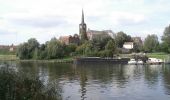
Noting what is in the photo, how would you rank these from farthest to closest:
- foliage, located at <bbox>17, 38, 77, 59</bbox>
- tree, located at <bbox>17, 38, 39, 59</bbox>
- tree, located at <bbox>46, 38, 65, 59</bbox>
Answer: tree, located at <bbox>17, 38, 39, 59</bbox> < foliage, located at <bbox>17, 38, 77, 59</bbox> < tree, located at <bbox>46, 38, 65, 59</bbox>

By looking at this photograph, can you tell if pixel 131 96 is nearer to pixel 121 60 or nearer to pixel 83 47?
pixel 121 60

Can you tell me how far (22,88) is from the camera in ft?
93.7

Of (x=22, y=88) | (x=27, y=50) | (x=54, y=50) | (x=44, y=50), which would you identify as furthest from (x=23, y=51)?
(x=22, y=88)

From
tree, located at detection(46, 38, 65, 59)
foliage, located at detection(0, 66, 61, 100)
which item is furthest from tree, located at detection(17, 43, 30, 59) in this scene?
foliage, located at detection(0, 66, 61, 100)

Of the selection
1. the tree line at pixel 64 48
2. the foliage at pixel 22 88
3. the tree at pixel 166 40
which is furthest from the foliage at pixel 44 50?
the foliage at pixel 22 88

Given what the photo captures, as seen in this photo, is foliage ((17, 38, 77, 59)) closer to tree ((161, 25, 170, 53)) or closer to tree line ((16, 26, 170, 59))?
tree line ((16, 26, 170, 59))

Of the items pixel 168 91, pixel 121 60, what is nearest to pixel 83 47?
pixel 121 60

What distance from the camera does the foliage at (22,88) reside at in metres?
26.3

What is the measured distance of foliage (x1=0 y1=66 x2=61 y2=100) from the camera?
1037 inches

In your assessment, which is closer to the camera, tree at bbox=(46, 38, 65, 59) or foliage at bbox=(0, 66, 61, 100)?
foliage at bbox=(0, 66, 61, 100)

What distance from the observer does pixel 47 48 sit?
189250 millimetres

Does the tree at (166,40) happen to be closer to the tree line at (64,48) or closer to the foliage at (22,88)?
the tree line at (64,48)

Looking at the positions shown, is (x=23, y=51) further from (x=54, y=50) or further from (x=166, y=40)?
(x=166, y=40)

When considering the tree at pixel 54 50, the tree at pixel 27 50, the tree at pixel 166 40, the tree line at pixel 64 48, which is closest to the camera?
the tree line at pixel 64 48
